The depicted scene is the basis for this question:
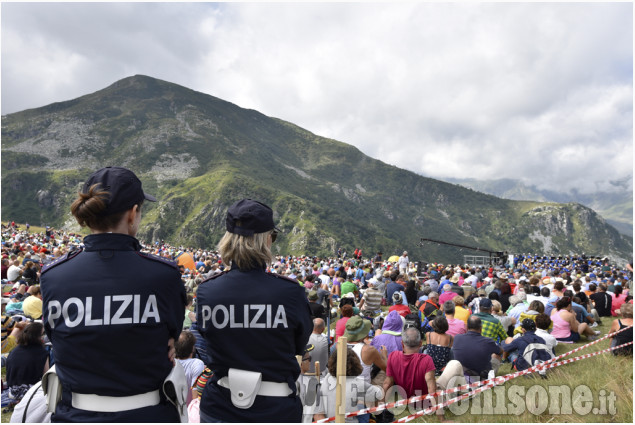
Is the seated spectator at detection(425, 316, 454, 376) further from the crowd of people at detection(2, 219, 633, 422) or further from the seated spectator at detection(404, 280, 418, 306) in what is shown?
the seated spectator at detection(404, 280, 418, 306)

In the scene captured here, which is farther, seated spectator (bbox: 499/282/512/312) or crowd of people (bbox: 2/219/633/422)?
seated spectator (bbox: 499/282/512/312)

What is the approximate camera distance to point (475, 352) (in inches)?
255

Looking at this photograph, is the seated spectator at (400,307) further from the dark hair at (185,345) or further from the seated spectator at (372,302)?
the dark hair at (185,345)

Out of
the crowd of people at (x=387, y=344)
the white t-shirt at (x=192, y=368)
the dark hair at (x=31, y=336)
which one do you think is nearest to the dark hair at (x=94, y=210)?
the crowd of people at (x=387, y=344)

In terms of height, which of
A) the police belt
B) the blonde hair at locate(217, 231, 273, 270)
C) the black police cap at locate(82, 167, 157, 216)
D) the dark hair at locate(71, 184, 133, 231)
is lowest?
the police belt

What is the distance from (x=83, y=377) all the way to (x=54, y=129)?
231 meters

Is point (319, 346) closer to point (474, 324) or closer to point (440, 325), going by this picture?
point (440, 325)

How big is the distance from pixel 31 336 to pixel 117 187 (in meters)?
5.79

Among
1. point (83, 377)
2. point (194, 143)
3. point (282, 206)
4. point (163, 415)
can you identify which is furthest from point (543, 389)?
point (194, 143)

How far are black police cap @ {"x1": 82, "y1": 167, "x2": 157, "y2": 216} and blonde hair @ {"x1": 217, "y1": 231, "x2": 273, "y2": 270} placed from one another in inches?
27.0

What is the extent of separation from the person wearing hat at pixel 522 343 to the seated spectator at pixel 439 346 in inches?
52.5

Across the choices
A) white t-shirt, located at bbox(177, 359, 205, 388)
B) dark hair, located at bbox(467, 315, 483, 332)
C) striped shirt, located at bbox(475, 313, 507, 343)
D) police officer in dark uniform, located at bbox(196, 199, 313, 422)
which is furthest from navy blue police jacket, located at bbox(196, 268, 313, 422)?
striped shirt, located at bbox(475, 313, 507, 343)

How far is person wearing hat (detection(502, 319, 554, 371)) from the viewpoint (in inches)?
277

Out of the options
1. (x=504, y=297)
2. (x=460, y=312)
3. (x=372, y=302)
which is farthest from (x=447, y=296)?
(x=504, y=297)
